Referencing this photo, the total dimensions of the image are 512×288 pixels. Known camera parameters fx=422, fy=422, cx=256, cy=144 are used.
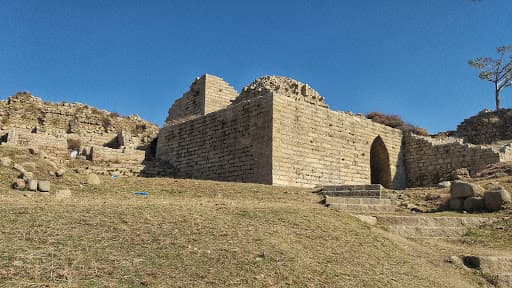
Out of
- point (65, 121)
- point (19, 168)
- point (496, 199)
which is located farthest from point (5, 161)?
point (496, 199)

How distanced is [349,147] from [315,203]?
303 inches

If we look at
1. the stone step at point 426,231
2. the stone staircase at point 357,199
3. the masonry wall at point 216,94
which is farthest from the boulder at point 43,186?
the masonry wall at point 216,94

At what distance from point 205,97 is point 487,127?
56.9 feet

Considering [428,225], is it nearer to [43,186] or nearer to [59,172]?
[43,186]

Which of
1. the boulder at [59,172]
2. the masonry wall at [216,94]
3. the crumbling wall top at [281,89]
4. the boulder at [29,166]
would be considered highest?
the masonry wall at [216,94]

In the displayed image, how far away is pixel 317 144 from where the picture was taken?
1722 centimetres

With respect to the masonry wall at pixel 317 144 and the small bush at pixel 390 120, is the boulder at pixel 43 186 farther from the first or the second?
the small bush at pixel 390 120

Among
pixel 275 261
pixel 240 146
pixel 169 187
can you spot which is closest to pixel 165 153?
pixel 240 146

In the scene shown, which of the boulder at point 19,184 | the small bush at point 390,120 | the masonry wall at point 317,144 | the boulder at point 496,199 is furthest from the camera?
the small bush at point 390,120

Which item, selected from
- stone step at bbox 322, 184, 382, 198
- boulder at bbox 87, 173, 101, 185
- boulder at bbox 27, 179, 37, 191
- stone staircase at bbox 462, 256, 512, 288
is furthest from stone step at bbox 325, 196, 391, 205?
boulder at bbox 27, 179, 37, 191

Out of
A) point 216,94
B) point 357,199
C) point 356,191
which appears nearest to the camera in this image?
point 357,199

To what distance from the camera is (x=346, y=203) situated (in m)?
11.4

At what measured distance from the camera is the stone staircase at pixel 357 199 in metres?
11.3

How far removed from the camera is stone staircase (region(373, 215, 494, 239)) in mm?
9851
